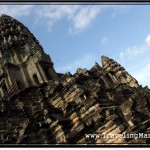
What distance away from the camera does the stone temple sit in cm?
→ 1816

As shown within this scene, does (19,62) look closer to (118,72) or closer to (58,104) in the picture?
(58,104)

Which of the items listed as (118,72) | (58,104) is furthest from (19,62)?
(118,72)

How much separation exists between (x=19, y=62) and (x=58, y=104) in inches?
526

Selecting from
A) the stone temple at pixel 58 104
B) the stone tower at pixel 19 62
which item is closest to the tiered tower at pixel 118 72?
the stone temple at pixel 58 104

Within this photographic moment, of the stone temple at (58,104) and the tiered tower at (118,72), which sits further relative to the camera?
the tiered tower at (118,72)

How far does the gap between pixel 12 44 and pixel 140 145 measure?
31.8 metres

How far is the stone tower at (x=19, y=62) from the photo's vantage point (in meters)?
36.2

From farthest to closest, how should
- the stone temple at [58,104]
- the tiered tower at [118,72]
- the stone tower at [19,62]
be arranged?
the tiered tower at [118,72]
the stone tower at [19,62]
the stone temple at [58,104]

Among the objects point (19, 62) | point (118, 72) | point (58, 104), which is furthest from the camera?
point (118, 72)

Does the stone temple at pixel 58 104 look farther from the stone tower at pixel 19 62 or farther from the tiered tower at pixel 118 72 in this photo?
the tiered tower at pixel 118 72

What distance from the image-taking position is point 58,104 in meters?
27.6

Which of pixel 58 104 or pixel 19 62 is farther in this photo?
pixel 19 62

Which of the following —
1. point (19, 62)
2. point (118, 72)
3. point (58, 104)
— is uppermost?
point (19, 62)

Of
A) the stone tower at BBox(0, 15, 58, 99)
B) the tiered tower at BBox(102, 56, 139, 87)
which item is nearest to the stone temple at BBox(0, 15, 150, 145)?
the stone tower at BBox(0, 15, 58, 99)
